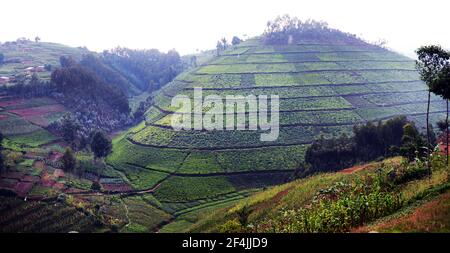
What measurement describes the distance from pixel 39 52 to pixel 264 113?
98324mm

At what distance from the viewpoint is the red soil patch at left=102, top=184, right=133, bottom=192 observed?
58.0m

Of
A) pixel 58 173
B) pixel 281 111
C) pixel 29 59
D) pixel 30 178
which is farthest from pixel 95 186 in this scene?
pixel 29 59

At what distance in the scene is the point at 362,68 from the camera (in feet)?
348

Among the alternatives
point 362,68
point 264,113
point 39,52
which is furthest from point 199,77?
point 39,52

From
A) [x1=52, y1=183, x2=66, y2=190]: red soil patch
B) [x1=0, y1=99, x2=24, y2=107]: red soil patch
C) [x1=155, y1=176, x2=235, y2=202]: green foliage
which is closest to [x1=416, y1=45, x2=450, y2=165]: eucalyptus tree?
[x1=155, y1=176, x2=235, y2=202]: green foliage

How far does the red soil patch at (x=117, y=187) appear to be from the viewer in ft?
190

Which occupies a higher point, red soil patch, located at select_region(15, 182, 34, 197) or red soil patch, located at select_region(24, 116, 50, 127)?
red soil patch, located at select_region(24, 116, 50, 127)

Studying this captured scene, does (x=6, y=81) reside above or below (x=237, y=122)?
above

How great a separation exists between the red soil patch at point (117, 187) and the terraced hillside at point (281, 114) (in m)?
2.14

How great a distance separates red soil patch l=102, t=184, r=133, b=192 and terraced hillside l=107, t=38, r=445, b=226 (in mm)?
2144

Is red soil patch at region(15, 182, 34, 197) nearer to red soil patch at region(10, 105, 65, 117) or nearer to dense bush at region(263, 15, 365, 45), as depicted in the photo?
red soil patch at region(10, 105, 65, 117)

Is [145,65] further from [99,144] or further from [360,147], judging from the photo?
[360,147]

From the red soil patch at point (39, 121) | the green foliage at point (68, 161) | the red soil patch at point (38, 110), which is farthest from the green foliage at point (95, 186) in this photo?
the red soil patch at point (38, 110)
